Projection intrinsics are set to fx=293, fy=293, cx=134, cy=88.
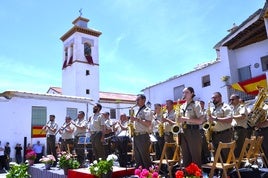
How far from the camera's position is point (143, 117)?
6234mm

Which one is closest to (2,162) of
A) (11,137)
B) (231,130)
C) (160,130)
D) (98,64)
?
(11,137)

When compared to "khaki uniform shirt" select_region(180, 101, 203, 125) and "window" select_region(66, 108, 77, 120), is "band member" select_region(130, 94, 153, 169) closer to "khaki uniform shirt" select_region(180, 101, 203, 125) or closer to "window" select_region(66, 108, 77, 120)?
"khaki uniform shirt" select_region(180, 101, 203, 125)

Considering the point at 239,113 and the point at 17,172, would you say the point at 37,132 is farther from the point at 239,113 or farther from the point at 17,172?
the point at 239,113

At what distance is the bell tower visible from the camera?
34.2 metres

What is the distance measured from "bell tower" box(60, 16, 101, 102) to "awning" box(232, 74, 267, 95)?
19537 mm

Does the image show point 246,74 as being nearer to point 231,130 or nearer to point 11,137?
point 231,130

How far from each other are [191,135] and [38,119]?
1866 centimetres

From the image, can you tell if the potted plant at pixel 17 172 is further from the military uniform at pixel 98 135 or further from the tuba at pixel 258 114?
the tuba at pixel 258 114

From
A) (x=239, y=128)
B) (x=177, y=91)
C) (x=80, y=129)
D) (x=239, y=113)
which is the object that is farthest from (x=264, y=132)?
(x=177, y=91)

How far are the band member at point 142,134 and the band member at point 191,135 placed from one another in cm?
105

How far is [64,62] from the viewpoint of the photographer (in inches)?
1473

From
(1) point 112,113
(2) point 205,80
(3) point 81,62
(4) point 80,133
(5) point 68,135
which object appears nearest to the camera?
(4) point 80,133

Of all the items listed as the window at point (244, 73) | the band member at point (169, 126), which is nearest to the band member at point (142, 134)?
the band member at point (169, 126)

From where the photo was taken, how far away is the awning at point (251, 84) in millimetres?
15602
